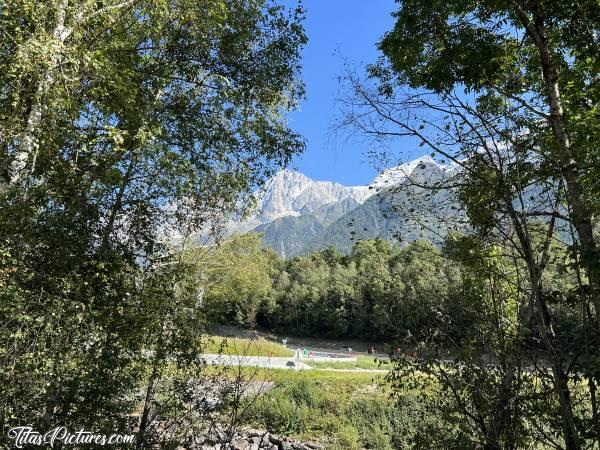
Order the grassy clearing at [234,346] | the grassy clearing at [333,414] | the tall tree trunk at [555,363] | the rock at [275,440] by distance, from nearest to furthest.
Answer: the tall tree trunk at [555,363]
the grassy clearing at [234,346]
the rock at [275,440]
the grassy clearing at [333,414]

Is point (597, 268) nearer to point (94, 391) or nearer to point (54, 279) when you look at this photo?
point (54, 279)

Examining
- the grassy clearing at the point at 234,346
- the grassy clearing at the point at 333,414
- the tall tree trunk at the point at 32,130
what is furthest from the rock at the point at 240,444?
the tall tree trunk at the point at 32,130

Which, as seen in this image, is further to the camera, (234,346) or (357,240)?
(234,346)

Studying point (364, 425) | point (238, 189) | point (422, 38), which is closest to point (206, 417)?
point (238, 189)

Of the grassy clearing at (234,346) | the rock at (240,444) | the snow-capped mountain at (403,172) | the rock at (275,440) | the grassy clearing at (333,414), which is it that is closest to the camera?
the snow-capped mountain at (403,172)

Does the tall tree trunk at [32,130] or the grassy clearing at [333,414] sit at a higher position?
the tall tree trunk at [32,130]

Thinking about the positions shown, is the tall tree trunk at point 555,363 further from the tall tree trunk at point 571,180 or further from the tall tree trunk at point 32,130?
the tall tree trunk at point 32,130

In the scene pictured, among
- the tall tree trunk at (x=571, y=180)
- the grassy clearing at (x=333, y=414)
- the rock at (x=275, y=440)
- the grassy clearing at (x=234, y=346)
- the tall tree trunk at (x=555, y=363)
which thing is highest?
the tall tree trunk at (x=571, y=180)

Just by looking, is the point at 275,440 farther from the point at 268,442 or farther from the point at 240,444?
the point at 240,444

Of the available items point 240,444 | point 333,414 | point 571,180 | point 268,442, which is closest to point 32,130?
point 571,180

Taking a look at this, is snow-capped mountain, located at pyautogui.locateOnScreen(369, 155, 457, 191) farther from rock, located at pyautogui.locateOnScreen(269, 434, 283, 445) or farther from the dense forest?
rock, located at pyautogui.locateOnScreen(269, 434, 283, 445)

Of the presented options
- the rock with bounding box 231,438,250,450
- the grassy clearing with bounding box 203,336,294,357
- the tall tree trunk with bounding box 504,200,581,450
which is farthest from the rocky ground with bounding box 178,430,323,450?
the tall tree trunk with bounding box 504,200,581,450

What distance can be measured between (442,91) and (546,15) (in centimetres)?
107

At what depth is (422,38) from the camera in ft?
14.6
